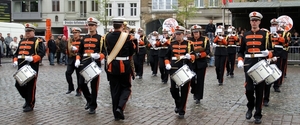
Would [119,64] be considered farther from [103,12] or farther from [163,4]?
[103,12]

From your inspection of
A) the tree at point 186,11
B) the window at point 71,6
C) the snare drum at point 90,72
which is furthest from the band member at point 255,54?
the window at point 71,6

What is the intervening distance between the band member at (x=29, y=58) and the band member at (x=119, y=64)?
2.06 metres

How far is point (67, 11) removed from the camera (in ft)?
185

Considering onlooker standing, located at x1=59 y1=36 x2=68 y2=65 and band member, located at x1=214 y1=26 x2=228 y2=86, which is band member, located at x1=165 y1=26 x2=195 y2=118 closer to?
band member, located at x1=214 y1=26 x2=228 y2=86

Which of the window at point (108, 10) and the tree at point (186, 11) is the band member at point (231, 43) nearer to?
the tree at point (186, 11)

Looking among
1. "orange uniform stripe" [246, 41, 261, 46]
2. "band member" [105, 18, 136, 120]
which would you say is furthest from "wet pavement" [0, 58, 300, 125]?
"orange uniform stripe" [246, 41, 261, 46]

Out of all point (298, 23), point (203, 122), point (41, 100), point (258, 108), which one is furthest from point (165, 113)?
point (298, 23)

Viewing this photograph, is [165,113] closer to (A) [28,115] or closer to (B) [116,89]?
(B) [116,89]

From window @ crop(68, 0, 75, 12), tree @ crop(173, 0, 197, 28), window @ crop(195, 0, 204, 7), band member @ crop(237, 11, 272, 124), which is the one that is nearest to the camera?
band member @ crop(237, 11, 272, 124)

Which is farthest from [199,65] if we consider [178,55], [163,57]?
[163,57]

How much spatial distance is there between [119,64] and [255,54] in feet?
A: 8.59

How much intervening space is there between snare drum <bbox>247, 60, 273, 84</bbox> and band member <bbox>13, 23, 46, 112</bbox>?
464cm

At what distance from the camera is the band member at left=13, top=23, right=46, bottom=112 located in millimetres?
9867

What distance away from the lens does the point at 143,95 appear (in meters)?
12.4
